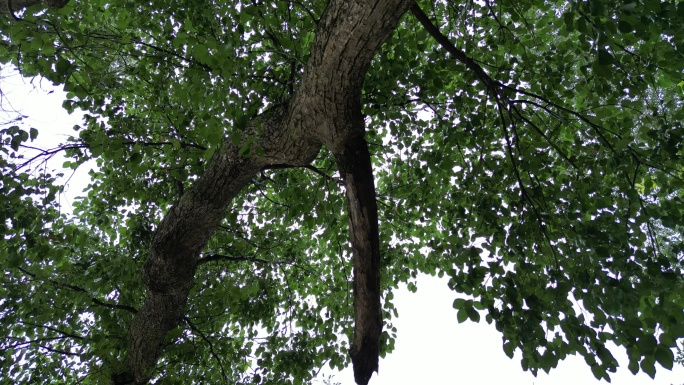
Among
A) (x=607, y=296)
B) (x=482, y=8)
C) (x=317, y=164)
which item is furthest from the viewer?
(x=317, y=164)

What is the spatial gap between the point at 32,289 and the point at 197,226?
2.14 metres

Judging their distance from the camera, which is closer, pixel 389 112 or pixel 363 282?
pixel 363 282

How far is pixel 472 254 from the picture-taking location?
2.73 m

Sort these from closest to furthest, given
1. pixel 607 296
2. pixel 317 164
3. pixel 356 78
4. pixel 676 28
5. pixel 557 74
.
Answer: pixel 607 296
pixel 356 78
pixel 676 28
pixel 557 74
pixel 317 164

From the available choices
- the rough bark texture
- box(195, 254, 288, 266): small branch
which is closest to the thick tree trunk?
the rough bark texture

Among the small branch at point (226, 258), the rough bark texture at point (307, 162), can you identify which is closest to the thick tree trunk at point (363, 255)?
the rough bark texture at point (307, 162)

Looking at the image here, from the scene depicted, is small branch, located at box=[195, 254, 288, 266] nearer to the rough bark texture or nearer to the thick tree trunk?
the rough bark texture

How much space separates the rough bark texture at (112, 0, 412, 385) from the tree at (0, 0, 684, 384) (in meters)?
0.02

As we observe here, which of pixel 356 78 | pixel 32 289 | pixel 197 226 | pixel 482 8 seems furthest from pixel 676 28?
pixel 32 289

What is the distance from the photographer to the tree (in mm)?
2666

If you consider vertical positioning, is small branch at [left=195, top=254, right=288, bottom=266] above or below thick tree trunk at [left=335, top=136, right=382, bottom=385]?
above

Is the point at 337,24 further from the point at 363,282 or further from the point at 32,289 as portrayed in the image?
the point at 32,289

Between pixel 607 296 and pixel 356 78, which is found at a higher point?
pixel 356 78

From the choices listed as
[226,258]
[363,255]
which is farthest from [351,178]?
[226,258]
